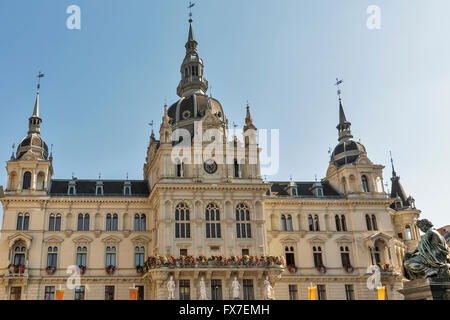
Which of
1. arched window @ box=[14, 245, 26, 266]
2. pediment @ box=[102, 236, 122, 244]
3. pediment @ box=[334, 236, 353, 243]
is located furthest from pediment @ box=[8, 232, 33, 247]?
pediment @ box=[334, 236, 353, 243]

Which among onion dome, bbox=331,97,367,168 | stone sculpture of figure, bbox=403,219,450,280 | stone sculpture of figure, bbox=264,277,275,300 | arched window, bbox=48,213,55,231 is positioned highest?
onion dome, bbox=331,97,367,168

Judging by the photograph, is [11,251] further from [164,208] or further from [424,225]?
[424,225]

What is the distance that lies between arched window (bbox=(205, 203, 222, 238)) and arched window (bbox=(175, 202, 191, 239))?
2094 millimetres

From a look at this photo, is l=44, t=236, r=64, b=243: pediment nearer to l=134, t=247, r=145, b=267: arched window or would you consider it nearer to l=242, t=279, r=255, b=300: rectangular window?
l=134, t=247, r=145, b=267: arched window

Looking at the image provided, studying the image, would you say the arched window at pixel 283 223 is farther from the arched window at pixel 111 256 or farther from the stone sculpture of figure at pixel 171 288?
the arched window at pixel 111 256

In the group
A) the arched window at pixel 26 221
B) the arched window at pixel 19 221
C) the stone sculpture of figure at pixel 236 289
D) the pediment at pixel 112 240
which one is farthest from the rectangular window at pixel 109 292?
the stone sculpture of figure at pixel 236 289

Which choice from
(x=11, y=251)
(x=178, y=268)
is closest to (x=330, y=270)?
(x=178, y=268)

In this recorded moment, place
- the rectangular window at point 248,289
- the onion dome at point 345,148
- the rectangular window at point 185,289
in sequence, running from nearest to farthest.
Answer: the rectangular window at point 185,289
the rectangular window at point 248,289
the onion dome at point 345,148

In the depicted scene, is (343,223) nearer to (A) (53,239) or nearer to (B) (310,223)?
(B) (310,223)

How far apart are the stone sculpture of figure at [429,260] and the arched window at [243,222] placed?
2987 cm

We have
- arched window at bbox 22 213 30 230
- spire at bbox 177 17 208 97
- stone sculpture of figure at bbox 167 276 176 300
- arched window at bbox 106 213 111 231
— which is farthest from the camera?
spire at bbox 177 17 208 97

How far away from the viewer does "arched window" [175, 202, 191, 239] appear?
4975 centimetres

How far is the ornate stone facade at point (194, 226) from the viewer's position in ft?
160

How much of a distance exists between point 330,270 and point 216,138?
20.7 meters
